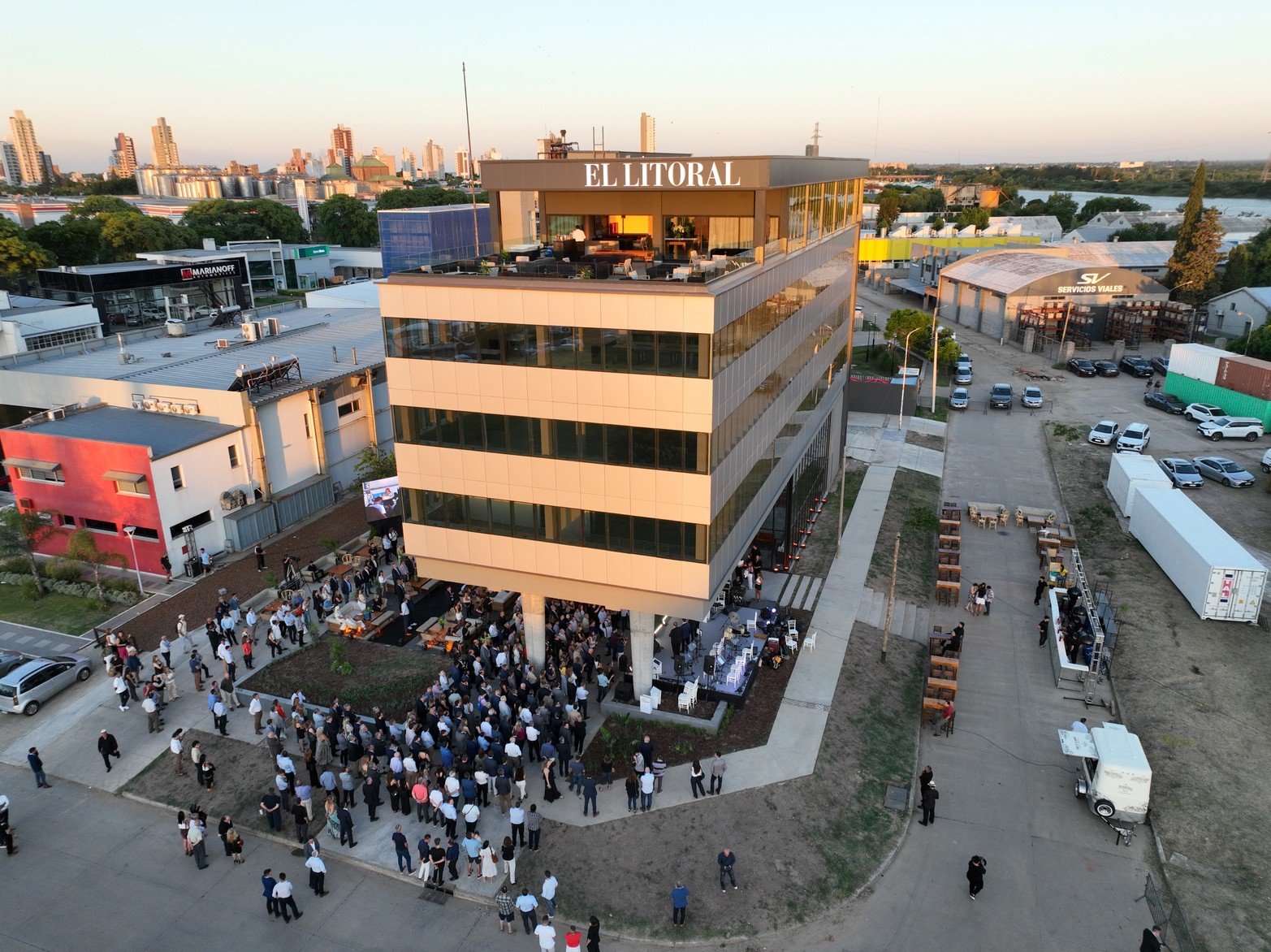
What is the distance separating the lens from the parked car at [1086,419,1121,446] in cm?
5259

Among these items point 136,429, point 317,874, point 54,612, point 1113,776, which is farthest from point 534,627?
point 136,429

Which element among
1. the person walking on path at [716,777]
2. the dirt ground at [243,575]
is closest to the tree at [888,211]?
the dirt ground at [243,575]

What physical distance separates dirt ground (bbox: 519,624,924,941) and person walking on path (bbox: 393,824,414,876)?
269 centimetres

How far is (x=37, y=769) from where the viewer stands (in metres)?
22.6

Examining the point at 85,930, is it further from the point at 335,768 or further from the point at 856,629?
the point at 856,629

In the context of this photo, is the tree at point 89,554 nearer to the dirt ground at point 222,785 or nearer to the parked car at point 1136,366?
the dirt ground at point 222,785

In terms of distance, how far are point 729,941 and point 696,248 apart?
67.8 ft

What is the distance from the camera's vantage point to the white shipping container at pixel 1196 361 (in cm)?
5681

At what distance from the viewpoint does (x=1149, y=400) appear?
6066 cm

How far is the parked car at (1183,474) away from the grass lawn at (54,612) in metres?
51.8

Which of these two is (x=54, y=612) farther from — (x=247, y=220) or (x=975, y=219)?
(x=975, y=219)

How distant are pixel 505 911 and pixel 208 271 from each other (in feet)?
230

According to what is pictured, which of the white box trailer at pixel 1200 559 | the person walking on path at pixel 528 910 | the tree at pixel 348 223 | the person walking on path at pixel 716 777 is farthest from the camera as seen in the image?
the tree at pixel 348 223

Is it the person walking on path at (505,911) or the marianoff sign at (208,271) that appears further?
the marianoff sign at (208,271)
